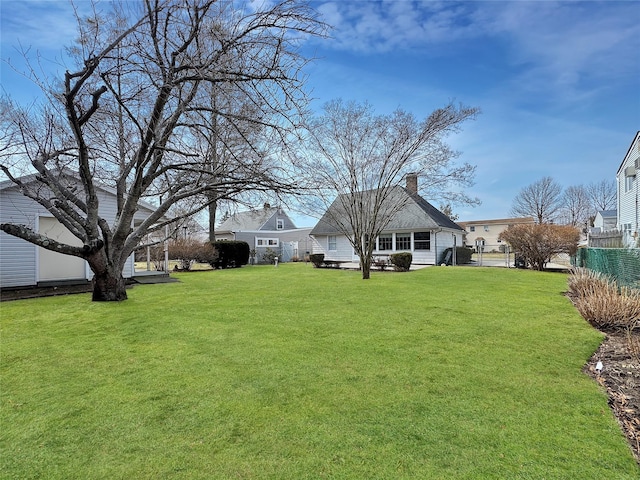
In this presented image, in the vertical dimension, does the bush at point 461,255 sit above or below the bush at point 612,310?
above

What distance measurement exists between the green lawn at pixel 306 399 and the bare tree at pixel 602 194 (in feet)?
137

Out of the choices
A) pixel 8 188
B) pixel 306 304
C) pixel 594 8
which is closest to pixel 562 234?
pixel 594 8

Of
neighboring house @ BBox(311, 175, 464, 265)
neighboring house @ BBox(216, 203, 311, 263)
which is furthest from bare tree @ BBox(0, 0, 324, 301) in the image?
neighboring house @ BBox(216, 203, 311, 263)

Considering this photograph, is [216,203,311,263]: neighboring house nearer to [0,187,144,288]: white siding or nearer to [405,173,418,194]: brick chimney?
[405,173,418,194]: brick chimney

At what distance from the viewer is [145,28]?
721cm

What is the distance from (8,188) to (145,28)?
7.39m

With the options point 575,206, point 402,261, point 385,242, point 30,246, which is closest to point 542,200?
point 575,206

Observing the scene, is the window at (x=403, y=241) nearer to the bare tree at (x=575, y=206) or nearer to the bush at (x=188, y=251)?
the bush at (x=188, y=251)

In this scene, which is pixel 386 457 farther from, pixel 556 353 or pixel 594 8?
pixel 594 8

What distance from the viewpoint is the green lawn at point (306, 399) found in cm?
233

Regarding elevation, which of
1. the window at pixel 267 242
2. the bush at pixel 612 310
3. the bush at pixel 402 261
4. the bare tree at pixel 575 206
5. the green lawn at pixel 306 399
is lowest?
the green lawn at pixel 306 399

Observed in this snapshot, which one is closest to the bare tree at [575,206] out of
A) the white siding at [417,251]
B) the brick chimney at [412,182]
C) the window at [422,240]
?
the white siding at [417,251]

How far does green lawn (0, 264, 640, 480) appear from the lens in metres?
2.33

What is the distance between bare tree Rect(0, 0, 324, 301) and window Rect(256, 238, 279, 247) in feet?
57.4
